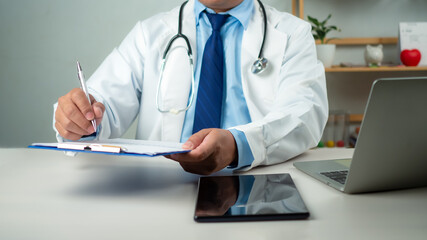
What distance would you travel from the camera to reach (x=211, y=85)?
123 cm

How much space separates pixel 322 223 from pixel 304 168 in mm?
298

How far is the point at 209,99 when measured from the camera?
122cm

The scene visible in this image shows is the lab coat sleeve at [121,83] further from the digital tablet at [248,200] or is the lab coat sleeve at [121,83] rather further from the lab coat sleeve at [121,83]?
the digital tablet at [248,200]

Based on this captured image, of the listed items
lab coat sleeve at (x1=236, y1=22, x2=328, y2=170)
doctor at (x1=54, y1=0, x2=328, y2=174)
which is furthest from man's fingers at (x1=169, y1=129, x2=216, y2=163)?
doctor at (x1=54, y1=0, x2=328, y2=174)

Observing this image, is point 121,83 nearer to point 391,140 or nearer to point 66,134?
point 66,134

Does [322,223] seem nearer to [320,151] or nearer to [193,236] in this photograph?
[193,236]

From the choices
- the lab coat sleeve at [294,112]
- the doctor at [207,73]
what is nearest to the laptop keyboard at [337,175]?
the lab coat sleeve at [294,112]

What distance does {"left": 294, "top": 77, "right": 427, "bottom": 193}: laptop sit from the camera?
1.76 feet

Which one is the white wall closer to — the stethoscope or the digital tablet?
the stethoscope

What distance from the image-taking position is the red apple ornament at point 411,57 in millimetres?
A: 2248

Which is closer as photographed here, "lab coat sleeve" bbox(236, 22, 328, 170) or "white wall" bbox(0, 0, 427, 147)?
"lab coat sleeve" bbox(236, 22, 328, 170)

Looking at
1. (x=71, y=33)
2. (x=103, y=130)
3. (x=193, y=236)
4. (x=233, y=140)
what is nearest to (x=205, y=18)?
(x=103, y=130)

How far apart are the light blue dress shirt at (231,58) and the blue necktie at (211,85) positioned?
28 millimetres

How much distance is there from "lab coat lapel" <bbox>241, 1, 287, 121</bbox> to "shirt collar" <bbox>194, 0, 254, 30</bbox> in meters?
0.04
